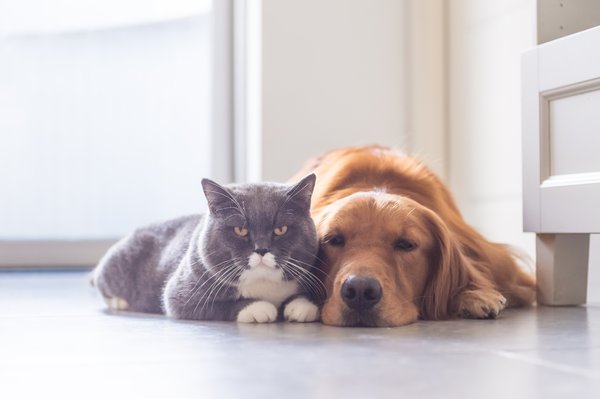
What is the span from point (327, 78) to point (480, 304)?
1823mm

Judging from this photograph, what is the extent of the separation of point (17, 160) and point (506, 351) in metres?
2.91

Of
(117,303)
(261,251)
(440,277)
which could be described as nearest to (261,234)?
(261,251)

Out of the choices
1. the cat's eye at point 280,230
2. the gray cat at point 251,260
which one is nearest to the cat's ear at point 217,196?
the gray cat at point 251,260

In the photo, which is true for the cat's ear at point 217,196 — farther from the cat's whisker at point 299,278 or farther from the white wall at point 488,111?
the white wall at point 488,111

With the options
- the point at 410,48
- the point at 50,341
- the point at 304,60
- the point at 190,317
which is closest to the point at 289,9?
the point at 304,60

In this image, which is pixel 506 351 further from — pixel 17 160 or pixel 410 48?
pixel 17 160

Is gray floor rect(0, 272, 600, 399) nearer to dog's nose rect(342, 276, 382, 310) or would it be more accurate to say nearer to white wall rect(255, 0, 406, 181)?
dog's nose rect(342, 276, 382, 310)

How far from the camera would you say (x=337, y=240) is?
192cm

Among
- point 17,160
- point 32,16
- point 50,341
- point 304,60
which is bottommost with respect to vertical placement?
point 50,341

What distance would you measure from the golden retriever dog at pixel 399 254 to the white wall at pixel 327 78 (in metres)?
1.21

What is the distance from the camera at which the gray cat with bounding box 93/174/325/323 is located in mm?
1815

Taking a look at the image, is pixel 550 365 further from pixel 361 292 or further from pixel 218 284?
pixel 218 284

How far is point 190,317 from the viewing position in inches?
76.4

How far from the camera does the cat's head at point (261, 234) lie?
1806 mm
